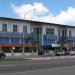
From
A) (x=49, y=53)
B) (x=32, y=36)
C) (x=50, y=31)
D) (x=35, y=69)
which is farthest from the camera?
(x=50, y=31)

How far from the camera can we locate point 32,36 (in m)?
101

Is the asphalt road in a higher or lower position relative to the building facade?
lower

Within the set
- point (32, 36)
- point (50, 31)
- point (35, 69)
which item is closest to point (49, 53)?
point (32, 36)

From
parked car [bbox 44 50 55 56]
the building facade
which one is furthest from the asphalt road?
parked car [bbox 44 50 55 56]

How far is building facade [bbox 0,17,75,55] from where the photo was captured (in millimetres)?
93250

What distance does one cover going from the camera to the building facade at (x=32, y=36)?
93250mm

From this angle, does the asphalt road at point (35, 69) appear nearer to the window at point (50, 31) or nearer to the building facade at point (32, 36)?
the building facade at point (32, 36)

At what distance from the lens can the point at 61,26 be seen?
112 metres

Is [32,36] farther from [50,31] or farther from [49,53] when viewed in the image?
[50,31]

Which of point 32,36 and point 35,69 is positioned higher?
point 32,36

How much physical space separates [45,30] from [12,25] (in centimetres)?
1436

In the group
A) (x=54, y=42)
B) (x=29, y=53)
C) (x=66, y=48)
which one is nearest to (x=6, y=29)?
(x=29, y=53)

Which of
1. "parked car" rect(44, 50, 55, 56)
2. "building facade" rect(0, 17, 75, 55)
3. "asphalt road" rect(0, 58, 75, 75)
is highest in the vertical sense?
"building facade" rect(0, 17, 75, 55)

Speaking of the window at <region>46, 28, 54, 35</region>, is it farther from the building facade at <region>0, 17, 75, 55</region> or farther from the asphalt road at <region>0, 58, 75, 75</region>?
the asphalt road at <region>0, 58, 75, 75</region>
